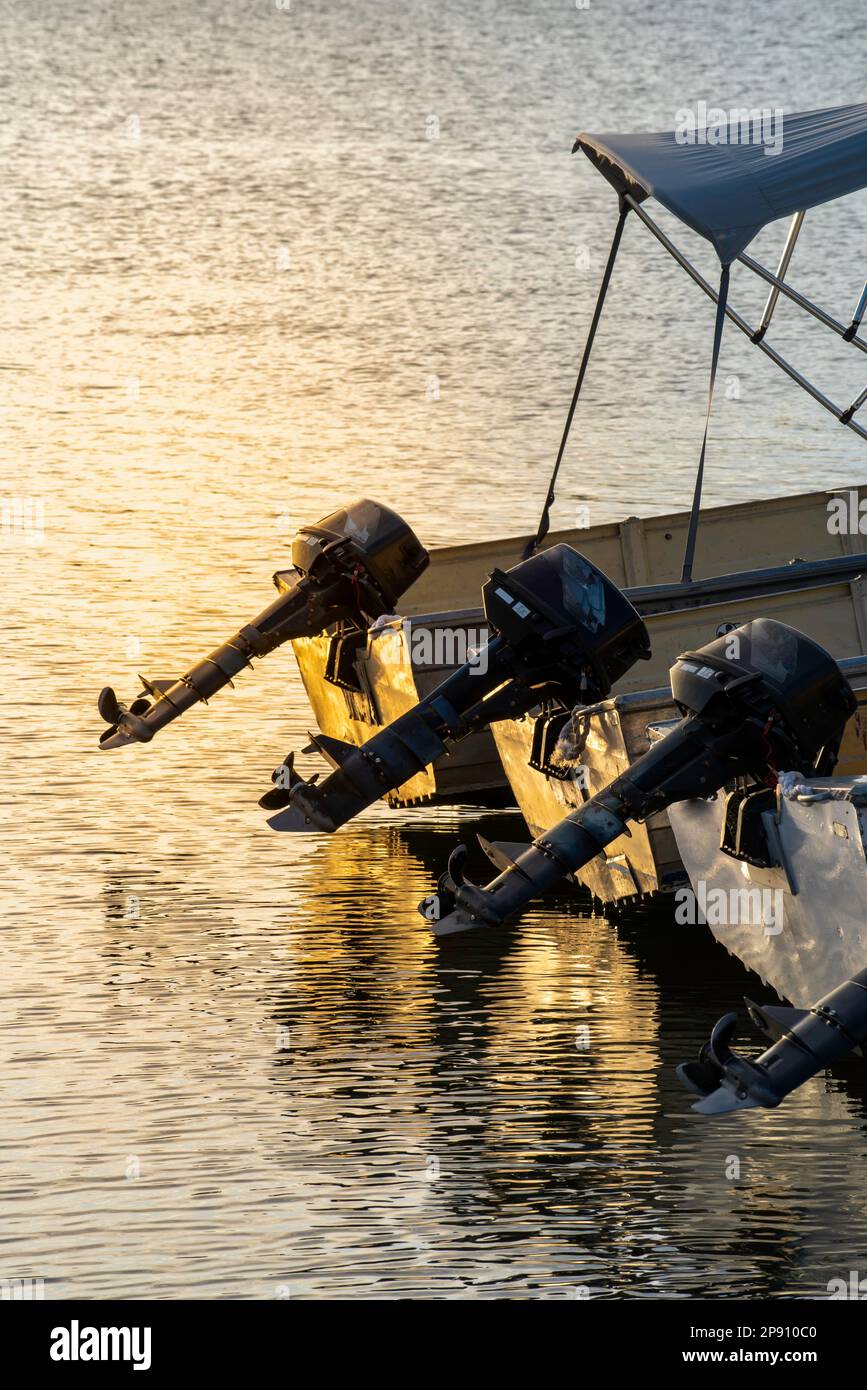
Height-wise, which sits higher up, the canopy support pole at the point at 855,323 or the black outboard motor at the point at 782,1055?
the canopy support pole at the point at 855,323

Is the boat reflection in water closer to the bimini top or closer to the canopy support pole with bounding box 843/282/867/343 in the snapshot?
the bimini top

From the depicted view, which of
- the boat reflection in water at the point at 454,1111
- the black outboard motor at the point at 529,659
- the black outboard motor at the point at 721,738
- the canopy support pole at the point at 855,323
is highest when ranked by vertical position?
the canopy support pole at the point at 855,323

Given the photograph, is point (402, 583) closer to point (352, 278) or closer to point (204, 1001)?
point (204, 1001)

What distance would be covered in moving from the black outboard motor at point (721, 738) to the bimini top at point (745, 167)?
380 centimetres

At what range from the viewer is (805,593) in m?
14.3

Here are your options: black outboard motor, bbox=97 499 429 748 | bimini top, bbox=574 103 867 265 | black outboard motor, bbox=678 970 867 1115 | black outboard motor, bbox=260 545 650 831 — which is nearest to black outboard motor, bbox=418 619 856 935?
black outboard motor, bbox=260 545 650 831

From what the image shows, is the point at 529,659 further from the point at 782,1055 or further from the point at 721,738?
the point at 782,1055

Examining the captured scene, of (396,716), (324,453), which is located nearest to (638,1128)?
(396,716)

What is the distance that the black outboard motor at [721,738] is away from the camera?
10.4 meters

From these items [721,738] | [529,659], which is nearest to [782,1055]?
[721,738]

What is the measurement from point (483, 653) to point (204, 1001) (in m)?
2.16

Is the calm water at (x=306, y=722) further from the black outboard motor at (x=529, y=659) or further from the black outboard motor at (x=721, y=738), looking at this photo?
the black outboard motor at (x=529, y=659)

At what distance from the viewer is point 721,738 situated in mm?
10422

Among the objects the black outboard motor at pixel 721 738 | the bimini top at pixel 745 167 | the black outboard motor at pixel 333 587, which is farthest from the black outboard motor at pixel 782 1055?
the bimini top at pixel 745 167
